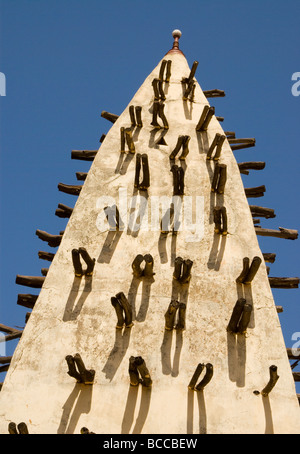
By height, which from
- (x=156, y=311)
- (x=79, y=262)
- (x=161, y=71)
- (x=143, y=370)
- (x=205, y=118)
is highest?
(x=161, y=71)

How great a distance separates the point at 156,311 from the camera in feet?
26.1

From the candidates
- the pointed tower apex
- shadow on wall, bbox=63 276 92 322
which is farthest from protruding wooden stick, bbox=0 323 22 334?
the pointed tower apex

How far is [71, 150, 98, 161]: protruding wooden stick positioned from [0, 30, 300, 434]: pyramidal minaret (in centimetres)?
77

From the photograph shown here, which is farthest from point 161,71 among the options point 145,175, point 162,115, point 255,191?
point 145,175

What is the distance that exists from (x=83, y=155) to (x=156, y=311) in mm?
3923

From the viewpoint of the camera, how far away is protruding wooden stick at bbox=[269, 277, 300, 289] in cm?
919

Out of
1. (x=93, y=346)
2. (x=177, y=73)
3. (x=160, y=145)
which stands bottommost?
(x=93, y=346)

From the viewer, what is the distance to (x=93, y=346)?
7.63 metres

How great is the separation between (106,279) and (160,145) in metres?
2.77

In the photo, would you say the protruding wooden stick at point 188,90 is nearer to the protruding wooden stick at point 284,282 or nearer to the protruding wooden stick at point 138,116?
the protruding wooden stick at point 138,116

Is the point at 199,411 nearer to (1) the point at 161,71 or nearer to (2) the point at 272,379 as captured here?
(2) the point at 272,379

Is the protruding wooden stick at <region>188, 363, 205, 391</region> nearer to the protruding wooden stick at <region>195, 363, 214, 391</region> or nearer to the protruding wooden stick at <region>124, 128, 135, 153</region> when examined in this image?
the protruding wooden stick at <region>195, 363, 214, 391</region>

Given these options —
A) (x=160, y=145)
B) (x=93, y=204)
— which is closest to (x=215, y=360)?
(x=93, y=204)

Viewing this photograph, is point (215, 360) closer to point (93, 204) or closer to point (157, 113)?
point (93, 204)
